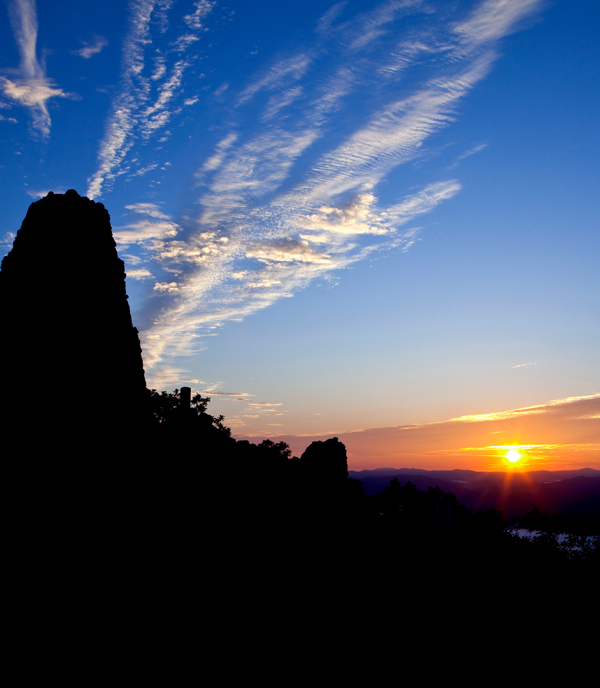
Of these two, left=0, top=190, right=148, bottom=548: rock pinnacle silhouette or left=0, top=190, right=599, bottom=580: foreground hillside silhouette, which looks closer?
left=0, top=190, right=599, bottom=580: foreground hillside silhouette

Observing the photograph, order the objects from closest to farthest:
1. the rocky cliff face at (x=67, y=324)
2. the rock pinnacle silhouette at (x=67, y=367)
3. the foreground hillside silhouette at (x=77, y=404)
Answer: the foreground hillside silhouette at (x=77, y=404) → the rock pinnacle silhouette at (x=67, y=367) → the rocky cliff face at (x=67, y=324)

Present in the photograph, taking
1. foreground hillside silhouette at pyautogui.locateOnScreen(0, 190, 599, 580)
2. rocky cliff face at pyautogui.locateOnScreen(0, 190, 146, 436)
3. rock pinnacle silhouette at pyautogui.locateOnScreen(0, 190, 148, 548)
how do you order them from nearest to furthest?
1. foreground hillside silhouette at pyautogui.locateOnScreen(0, 190, 599, 580)
2. rock pinnacle silhouette at pyautogui.locateOnScreen(0, 190, 148, 548)
3. rocky cliff face at pyautogui.locateOnScreen(0, 190, 146, 436)

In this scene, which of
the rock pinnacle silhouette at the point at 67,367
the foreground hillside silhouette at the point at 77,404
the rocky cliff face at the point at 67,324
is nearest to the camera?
the foreground hillside silhouette at the point at 77,404

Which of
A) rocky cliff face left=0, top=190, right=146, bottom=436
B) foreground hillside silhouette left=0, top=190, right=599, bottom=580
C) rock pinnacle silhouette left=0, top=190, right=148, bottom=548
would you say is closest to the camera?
foreground hillside silhouette left=0, top=190, right=599, bottom=580

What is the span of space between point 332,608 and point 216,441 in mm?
14418

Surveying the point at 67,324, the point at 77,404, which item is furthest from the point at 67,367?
the point at 67,324

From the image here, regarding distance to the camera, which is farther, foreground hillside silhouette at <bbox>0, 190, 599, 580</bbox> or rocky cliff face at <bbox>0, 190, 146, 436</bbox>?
rocky cliff face at <bbox>0, 190, 146, 436</bbox>

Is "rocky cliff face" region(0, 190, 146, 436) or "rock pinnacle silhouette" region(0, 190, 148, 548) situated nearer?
"rock pinnacle silhouette" region(0, 190, 148, 548)

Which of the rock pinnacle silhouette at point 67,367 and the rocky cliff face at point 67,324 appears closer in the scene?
the rock pinnacle silhouette at point 67,367

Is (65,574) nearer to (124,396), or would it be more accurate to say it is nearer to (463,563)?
(124,396)

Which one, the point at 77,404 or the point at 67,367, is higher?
the point at 67,367

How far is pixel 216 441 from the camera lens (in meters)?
28.5

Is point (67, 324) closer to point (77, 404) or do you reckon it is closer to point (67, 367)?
point (67, 367)

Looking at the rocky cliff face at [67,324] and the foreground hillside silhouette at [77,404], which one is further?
the rocky cliff face at [67,324]
